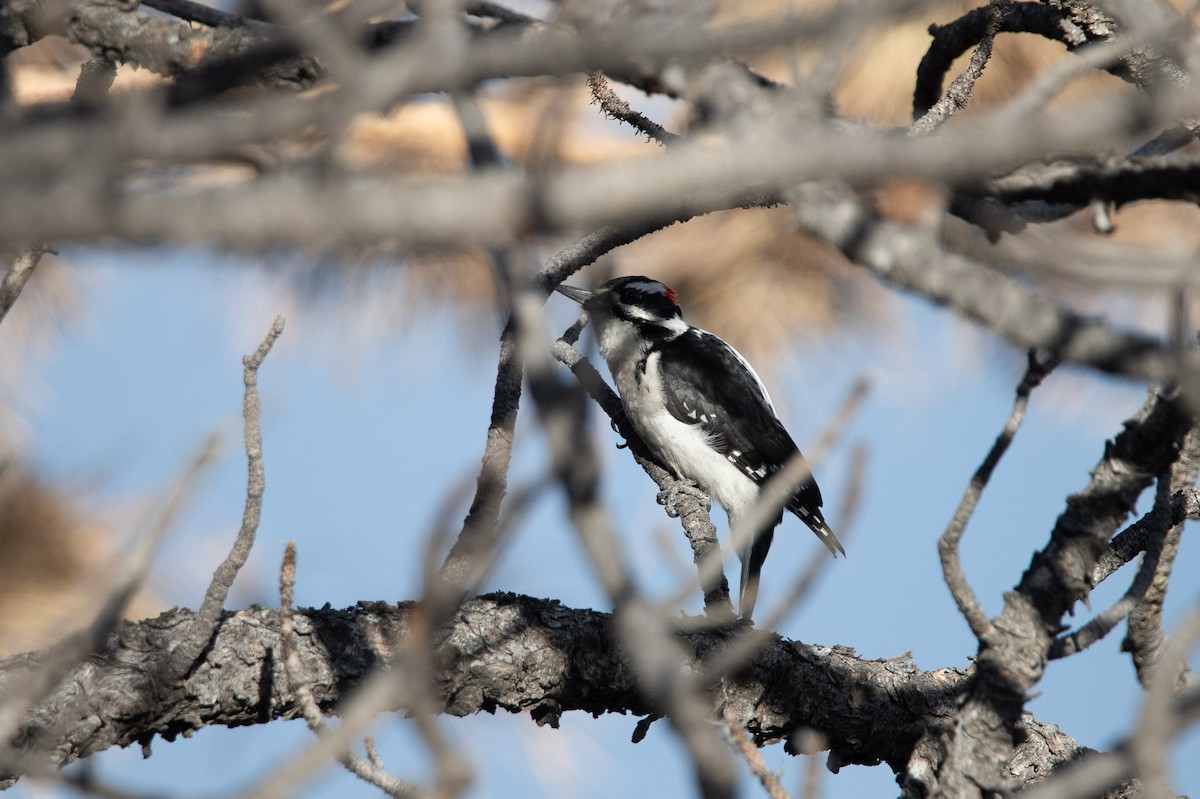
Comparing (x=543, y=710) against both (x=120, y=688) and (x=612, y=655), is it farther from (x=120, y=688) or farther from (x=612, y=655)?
(x=120, y=688)

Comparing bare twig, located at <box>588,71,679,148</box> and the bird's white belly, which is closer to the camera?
bare twig, located at <box>588,71,679,148</box>

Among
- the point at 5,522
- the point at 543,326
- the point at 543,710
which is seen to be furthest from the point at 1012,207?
the point at 5,522

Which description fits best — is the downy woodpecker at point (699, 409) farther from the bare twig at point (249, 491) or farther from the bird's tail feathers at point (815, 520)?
the bare twig at point (249, 491)

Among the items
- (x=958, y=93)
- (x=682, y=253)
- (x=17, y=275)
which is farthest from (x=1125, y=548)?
(x=682, y=253)

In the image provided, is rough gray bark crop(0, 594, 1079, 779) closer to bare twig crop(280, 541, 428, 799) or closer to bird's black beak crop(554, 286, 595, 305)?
bare twig crop(280, 541, 428, 799)

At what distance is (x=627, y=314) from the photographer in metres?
4.80

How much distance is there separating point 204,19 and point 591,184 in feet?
8.72

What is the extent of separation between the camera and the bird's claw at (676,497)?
3607 millimetres

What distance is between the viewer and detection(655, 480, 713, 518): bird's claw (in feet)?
11.8

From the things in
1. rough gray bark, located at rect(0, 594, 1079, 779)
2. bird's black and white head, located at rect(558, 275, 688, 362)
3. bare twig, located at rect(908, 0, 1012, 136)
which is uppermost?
bird's black and white head, located at rect(558, 275, 688, 362)

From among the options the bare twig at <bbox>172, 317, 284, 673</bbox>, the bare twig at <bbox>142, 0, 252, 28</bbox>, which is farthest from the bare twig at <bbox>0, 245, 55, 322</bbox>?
the bare twig at <bbox>142, 0, 252, 28</bbox>

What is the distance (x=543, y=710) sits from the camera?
2518 mm

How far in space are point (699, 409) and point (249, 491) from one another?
268cm

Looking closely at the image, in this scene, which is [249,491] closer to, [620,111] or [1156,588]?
[620,111]
